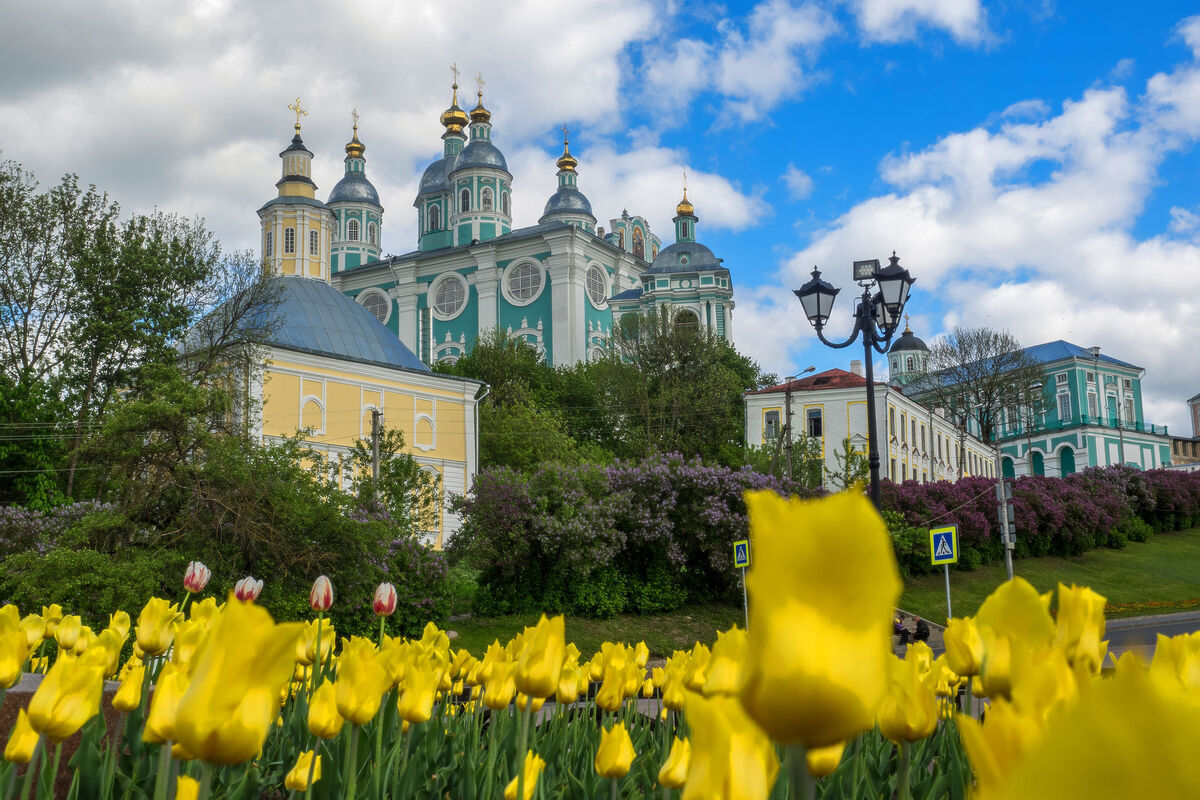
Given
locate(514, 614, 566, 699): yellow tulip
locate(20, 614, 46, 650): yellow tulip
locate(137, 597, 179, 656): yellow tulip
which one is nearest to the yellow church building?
locate(20, 614, 46, 650): yellow tulip

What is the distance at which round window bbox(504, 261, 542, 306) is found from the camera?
57906 mm

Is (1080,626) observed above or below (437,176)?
below

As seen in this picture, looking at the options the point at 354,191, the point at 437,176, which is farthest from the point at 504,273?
the point at 354,191

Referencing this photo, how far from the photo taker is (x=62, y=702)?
1.86 m

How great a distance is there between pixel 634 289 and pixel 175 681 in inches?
2434

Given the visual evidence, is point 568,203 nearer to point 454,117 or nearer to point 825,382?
point 454,117

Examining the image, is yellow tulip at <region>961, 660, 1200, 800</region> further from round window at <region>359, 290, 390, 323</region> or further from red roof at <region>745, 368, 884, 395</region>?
round window at <region>359, 290, 390, 323</region>

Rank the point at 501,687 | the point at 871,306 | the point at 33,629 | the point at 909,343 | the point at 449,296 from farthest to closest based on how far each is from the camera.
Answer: the point at 909,343 → the point at 449,296 → the point at 871,306 → the point at 33,629 → the point at 501,687

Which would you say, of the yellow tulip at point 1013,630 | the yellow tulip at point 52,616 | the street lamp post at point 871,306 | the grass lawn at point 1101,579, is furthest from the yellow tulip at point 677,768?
the grass lawn at point 1101,579

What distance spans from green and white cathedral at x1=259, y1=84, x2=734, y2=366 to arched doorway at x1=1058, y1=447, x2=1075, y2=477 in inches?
1058

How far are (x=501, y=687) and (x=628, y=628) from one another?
1866cm

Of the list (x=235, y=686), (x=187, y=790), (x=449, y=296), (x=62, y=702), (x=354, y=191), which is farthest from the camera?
(x=354, y=191)

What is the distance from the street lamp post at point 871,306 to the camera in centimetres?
1099

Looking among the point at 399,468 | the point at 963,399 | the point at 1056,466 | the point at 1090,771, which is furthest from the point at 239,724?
the point at 1056,466
